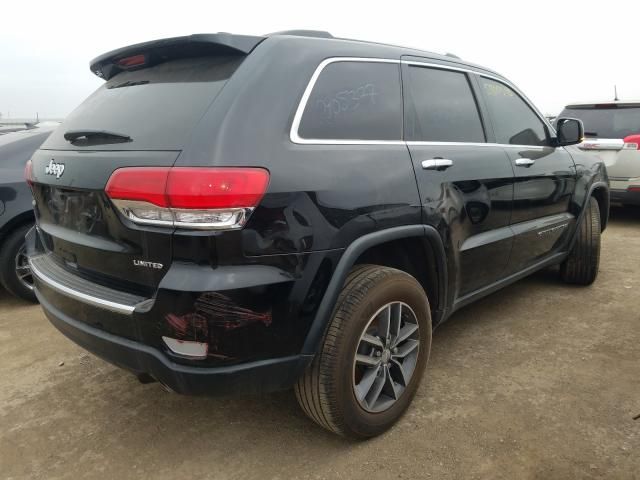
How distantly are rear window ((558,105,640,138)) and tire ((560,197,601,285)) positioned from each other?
10.4 ft

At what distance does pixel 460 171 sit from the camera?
9.02 feet

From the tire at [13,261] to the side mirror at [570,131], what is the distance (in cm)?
422

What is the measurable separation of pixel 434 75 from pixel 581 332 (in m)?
2.01

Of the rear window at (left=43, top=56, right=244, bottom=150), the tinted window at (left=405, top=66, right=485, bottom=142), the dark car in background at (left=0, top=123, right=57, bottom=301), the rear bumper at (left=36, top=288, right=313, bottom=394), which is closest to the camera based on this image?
the rear bumper at (left=36, top=288, right=313, bottom=394)

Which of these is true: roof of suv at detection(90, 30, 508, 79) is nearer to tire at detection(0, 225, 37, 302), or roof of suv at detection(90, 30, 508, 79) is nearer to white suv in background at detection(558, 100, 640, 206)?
tire at detection(0, 225, 37, 302)

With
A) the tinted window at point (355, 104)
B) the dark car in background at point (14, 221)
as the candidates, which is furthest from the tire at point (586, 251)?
the dark car in background at point (14, 221)

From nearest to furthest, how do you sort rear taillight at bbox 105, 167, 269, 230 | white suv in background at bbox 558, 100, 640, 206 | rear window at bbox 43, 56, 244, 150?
rear taillight at bbox 105, 167, 269, 230
rear window at bbox 43, 56, 244, 150
white suv in background at bbox 558, 100, 640, 206

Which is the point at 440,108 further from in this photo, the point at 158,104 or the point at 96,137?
the point at 96,137

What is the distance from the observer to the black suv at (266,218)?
1823mm

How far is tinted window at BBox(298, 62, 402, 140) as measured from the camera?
7.04ft

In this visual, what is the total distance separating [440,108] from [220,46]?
4.27 feet

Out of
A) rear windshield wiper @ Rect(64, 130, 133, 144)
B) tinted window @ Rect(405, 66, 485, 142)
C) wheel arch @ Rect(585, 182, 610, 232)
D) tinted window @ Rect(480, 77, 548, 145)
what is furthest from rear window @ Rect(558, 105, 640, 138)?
rear windshield wiper @ Rect(64, 130, 133, 144)

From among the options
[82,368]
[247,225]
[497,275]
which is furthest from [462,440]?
[82,368]

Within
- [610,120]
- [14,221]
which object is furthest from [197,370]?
[610,120]
